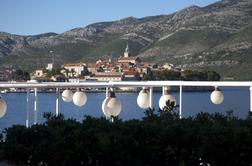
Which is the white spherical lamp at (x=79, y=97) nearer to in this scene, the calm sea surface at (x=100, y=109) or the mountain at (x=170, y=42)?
the calm sea surface at (x=100, y=109)

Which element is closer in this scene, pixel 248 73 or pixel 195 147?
pixel 195 147

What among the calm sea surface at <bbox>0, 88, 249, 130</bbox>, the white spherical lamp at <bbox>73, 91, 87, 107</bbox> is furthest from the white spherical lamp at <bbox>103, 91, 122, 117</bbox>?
the white spherical lamp at <bbox>73, 91, 87, 107</bbox>

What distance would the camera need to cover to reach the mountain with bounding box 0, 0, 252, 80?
12238 centimetres

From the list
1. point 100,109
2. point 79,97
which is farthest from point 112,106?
point 100,109

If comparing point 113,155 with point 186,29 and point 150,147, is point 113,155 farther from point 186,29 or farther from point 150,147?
point 186,29

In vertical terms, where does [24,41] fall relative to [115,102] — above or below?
above

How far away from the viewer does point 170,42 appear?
483ft

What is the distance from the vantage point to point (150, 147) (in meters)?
4.54

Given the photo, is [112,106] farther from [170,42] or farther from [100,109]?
[170,42]

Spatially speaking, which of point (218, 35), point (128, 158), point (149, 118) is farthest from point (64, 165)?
point (218, 35)

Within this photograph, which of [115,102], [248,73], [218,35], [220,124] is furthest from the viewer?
[218,35]

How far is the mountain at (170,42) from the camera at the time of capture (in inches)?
4818

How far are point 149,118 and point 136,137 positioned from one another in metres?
0.56

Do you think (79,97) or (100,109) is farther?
(100,109)
